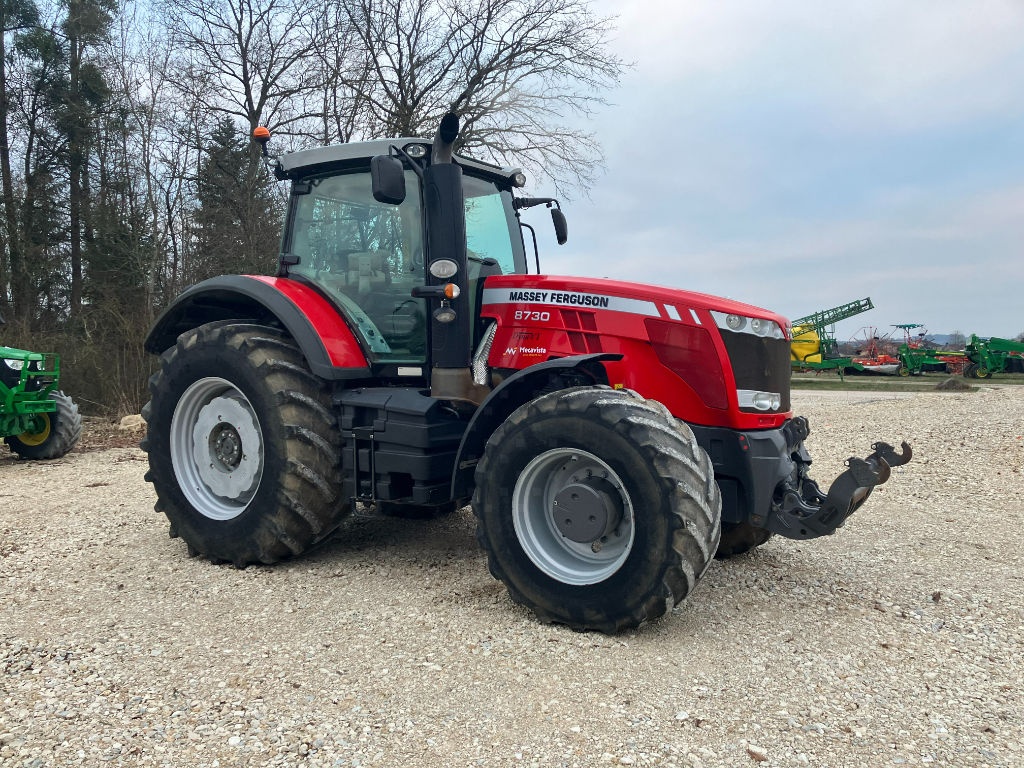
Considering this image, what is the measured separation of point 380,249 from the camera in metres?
4.73

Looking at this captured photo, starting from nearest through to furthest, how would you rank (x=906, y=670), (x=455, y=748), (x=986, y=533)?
(x=455, y=748)
(x=906, y=670)
(x=986, y=533)

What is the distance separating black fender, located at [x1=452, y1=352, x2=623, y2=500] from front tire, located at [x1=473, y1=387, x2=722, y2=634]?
0.24 m

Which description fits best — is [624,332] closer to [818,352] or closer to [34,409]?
[34,409]

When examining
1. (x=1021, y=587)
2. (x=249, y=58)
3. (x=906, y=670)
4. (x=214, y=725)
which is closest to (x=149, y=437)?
(x=214, y=725)

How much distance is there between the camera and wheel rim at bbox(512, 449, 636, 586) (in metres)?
3.55

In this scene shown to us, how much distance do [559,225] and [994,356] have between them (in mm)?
29971

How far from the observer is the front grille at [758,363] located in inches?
155

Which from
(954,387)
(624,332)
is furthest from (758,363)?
(954,387)

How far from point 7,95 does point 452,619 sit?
865 inches

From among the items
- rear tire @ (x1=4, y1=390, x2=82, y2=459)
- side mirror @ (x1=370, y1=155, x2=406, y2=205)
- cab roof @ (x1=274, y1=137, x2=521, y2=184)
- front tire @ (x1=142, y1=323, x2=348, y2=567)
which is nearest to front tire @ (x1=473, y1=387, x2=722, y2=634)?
front tire @ (x1=142, y1=323, x2=348, y2=567)

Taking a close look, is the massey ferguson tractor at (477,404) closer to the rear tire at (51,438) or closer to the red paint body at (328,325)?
the red paint body at (328,325)

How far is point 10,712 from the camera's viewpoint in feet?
9.28

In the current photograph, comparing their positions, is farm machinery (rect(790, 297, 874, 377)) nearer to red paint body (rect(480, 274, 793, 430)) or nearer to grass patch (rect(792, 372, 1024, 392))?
grass patch (rect(792, 372, 1024, 392))

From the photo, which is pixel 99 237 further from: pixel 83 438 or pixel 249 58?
pixel 83 438
